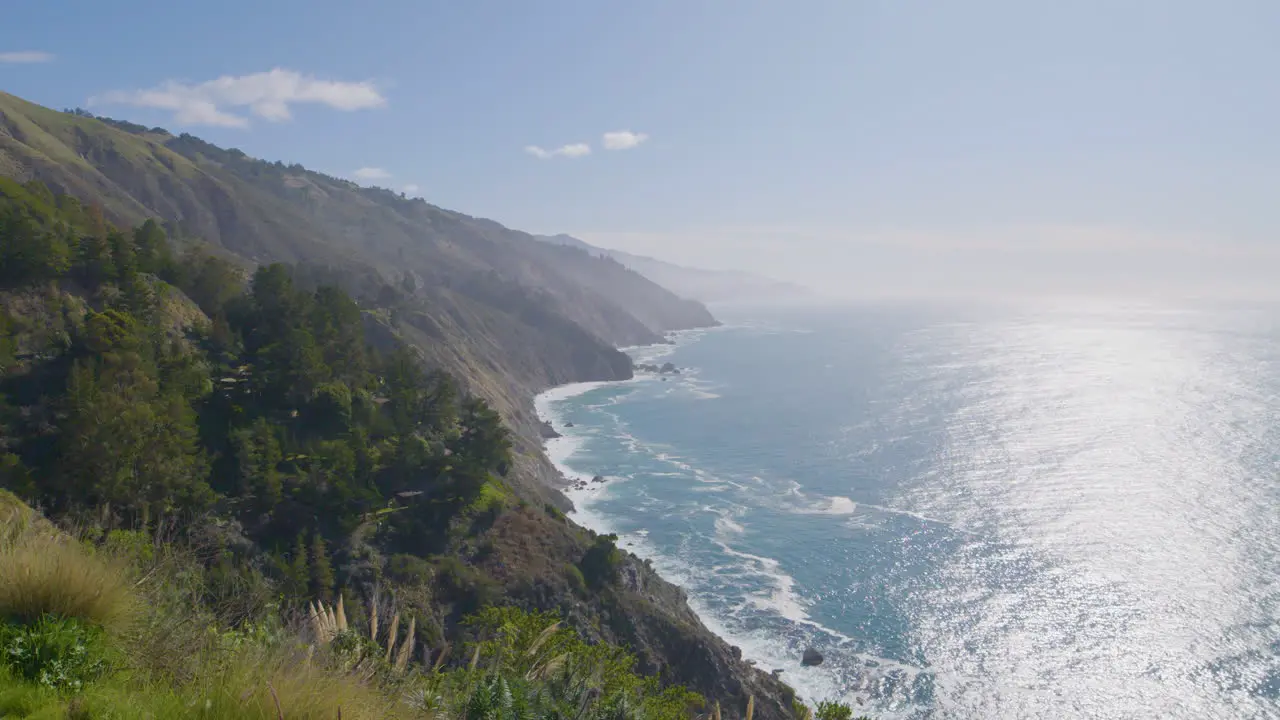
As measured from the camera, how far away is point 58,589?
21.6 feet

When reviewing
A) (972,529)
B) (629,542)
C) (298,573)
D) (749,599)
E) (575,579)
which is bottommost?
(749,599)

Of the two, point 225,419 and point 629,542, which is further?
point 629,542

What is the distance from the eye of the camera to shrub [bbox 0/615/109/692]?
5.88 metres

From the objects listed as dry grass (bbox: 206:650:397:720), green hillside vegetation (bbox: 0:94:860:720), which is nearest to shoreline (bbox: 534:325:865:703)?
green hillside vegetation (bbox: 0:94:860:720)

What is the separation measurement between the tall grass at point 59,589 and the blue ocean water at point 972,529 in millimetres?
32853

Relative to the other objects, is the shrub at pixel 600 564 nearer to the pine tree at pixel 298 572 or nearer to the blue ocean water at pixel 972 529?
the blue ocean water at pixel 972 529

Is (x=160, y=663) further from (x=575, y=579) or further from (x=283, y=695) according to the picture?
(x=575, y=579)

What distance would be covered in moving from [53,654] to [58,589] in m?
0.74

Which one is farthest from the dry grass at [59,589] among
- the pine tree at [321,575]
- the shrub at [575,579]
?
the shrub at [575,579]

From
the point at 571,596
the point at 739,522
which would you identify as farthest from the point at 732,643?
the point at 739,522

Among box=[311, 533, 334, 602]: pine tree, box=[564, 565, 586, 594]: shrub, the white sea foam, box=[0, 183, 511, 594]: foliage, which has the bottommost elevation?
the white sea foam

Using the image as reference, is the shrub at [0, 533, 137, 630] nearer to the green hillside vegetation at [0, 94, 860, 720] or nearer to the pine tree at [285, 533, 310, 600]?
the green hillside vegetation at [0, 94, 860, 720]

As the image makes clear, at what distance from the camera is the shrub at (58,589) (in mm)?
6473

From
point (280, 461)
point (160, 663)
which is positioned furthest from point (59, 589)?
point (280, 461)
